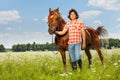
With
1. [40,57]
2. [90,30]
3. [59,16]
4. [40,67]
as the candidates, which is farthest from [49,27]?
[40,57]

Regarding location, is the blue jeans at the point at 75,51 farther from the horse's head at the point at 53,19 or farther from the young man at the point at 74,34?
the horse's head at the point at 53,19

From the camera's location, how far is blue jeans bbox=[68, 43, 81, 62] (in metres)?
13.0

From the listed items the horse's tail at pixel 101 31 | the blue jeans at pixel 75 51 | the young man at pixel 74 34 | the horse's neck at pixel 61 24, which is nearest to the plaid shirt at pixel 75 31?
the young man at pixel 74 34

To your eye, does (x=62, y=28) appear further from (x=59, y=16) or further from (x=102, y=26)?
(x=102, y=26)

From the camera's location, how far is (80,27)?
43.3ft

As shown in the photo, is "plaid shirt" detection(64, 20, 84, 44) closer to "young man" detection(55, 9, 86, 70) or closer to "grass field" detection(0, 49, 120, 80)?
"young man" detection(55, 9, 86, 70)

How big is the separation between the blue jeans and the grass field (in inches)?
18.7

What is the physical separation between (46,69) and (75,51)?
1.72 metres

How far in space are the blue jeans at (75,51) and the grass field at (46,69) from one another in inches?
18.7

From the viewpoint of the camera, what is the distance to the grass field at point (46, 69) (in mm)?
10633

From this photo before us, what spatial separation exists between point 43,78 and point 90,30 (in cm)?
554

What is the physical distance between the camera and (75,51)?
1305 cm

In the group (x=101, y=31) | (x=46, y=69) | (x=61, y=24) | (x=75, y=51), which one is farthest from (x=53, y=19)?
(x=101, y=31)

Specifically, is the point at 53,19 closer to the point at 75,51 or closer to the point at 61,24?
the point at 61,24
